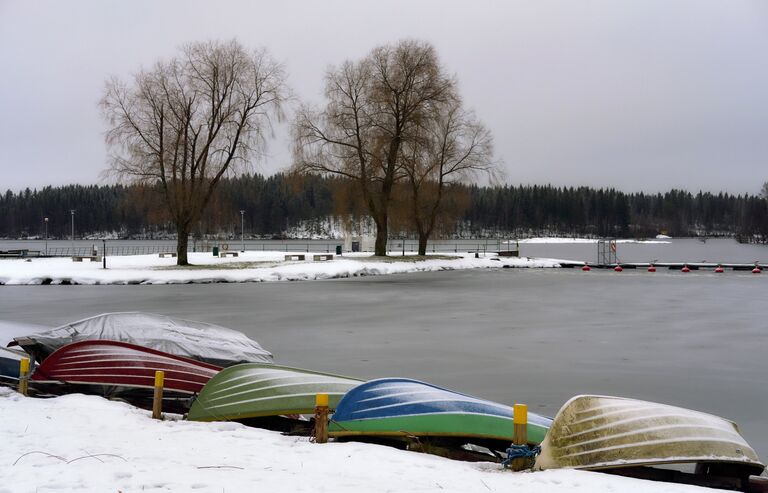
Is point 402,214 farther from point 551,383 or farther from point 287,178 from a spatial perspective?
point 551,383

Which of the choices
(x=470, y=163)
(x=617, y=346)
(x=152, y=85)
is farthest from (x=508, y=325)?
(x=470, y=163)

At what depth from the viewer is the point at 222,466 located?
4.97 meters

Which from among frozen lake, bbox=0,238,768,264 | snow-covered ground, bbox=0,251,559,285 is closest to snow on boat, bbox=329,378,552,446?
snow-covered ground, bbox=0,251,559,285

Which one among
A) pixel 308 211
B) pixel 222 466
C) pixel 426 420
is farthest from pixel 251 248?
pixel 222 466

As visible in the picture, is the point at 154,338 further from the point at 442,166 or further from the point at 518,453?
the point at 442,166

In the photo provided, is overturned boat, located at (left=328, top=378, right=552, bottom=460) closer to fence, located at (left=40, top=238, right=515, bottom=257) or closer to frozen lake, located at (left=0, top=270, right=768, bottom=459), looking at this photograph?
frozen lake, located at (left=0, top=270, right=768, bottom=459)

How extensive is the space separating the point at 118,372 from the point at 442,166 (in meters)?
35.2

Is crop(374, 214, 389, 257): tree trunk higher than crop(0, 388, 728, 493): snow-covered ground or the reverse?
higher

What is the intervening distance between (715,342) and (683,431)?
712 cm

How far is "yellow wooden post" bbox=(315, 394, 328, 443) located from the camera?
579 cm

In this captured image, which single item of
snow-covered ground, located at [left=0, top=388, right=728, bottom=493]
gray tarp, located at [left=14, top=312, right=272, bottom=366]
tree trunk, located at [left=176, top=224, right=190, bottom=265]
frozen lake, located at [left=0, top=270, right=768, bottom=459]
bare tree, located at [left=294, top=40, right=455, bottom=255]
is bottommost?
frozen lake, located at [left=0, top=270, right=768, bottom=459]

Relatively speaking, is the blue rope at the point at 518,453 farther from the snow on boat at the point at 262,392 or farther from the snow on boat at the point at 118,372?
the snow on boat at the point at 118,372

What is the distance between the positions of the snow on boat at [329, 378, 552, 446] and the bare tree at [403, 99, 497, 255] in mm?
32551

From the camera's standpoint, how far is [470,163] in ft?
139
